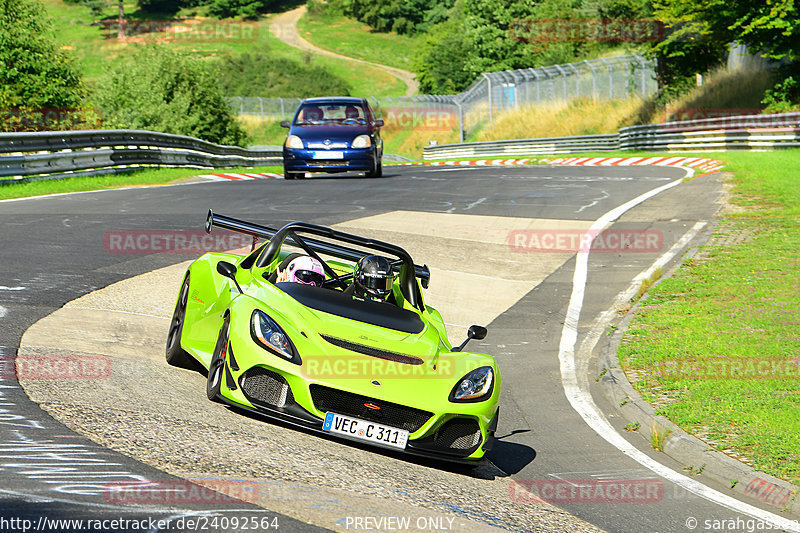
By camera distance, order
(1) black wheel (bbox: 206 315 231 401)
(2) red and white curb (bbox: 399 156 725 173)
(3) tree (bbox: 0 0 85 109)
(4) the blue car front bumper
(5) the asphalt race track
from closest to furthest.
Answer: (5) the asphalt race track
(1) black wheel (bbox: 206 315 231 401)
(4) the blue car front bumper
(2) red and white curb (bbox: 399 156 725 173)
(3) tree (bbox: 0 0 85 109)

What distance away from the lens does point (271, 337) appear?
6438 mm

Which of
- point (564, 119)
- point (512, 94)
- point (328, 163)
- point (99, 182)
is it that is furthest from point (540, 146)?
point (99, 182)

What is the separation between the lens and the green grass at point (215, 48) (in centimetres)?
11444

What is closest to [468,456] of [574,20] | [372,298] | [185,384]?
[372,298]

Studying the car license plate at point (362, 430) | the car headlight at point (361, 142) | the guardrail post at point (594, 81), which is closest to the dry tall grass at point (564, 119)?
the guardrail post at point (594, 81)

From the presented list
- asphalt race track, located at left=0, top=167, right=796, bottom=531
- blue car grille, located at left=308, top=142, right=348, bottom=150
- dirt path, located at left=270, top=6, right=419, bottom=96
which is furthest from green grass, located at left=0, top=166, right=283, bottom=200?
dirt path, located at left=270, top=6, right=419, bottom=96

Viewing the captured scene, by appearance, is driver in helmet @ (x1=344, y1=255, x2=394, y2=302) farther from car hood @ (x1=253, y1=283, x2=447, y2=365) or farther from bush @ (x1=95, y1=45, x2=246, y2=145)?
bush @ (x1=95, y1=45, x2=246, y2=145)

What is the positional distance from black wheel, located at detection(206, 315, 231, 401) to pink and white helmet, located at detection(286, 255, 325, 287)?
2.72 ft

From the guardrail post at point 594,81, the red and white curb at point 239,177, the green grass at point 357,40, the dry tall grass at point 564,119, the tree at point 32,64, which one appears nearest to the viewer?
the red and white curb at point 239,177

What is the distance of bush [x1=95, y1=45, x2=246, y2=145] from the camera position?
1516 inches

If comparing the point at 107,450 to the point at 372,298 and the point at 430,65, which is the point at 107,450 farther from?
the point at 430,65

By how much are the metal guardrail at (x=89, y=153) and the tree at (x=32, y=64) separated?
592 cm

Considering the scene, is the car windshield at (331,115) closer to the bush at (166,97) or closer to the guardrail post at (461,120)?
the bush at (166,97)

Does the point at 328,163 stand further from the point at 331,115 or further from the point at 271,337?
the point at 271,337
